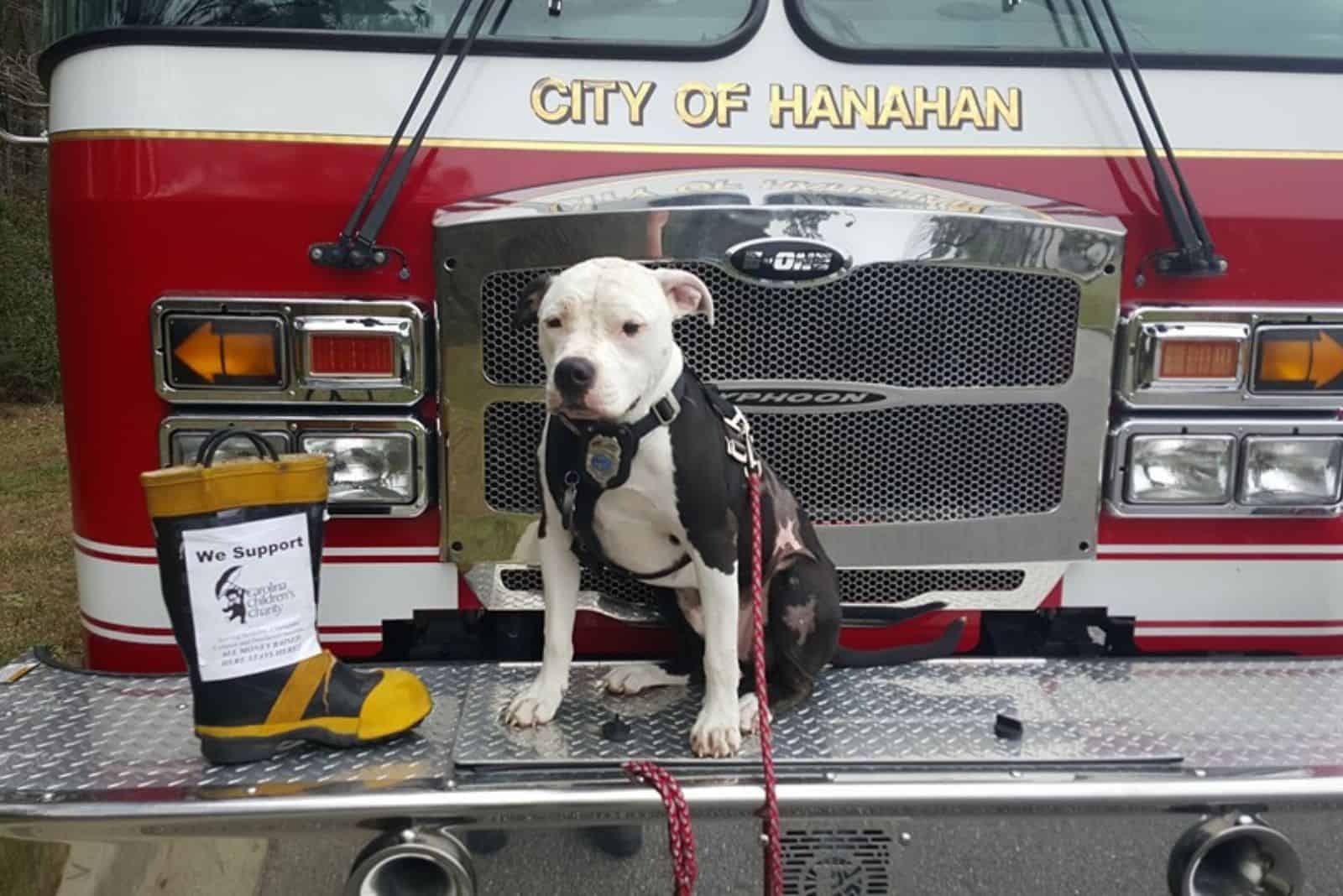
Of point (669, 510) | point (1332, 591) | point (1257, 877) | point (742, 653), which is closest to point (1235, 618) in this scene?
point (1332, 591)

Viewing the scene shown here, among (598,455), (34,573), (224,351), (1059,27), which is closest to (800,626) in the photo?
(598,455)

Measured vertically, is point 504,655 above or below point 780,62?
below

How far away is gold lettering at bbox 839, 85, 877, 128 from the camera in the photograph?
8.00ft

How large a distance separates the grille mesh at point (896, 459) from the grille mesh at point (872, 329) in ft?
0.29

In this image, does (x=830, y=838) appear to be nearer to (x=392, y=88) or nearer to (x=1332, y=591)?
(x=1332, y=591)

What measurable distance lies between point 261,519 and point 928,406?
4.13 feet

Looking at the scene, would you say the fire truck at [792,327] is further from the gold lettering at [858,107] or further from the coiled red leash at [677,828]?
the coiled red leash at [677,828]

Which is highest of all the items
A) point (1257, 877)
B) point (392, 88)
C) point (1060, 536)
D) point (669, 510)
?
point (392, 88)

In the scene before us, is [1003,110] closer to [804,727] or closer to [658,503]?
[658,503]

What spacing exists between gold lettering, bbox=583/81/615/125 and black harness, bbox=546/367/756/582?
1.84ft

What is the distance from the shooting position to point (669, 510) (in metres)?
2.04

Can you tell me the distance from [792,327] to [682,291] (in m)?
0.38

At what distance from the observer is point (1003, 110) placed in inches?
96.2

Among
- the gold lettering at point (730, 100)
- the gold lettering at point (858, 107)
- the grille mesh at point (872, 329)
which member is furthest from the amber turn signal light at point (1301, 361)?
the gold lettering at point (730, 100)
